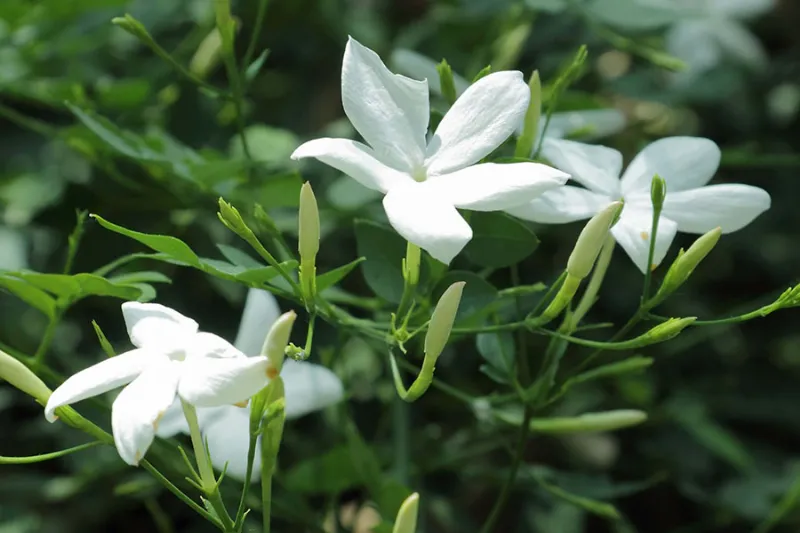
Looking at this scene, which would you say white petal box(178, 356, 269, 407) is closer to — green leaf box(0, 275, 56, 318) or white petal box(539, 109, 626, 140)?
green leaf box(0, 275, 56, 318)

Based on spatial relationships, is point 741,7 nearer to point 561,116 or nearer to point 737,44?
point 737,44

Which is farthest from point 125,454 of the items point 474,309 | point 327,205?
point 327,205

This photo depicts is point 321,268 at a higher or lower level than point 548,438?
higher

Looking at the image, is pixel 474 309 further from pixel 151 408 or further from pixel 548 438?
pixel 548 438

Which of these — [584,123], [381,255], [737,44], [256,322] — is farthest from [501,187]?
[737,44]

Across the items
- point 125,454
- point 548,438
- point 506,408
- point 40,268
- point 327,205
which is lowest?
point 548,438

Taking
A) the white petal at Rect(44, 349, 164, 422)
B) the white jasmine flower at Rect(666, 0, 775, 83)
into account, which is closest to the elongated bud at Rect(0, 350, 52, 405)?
the white petal at Rect(44, 349, 164, 422)

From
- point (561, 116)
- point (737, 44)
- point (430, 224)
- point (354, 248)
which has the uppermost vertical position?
point (430, 224)
